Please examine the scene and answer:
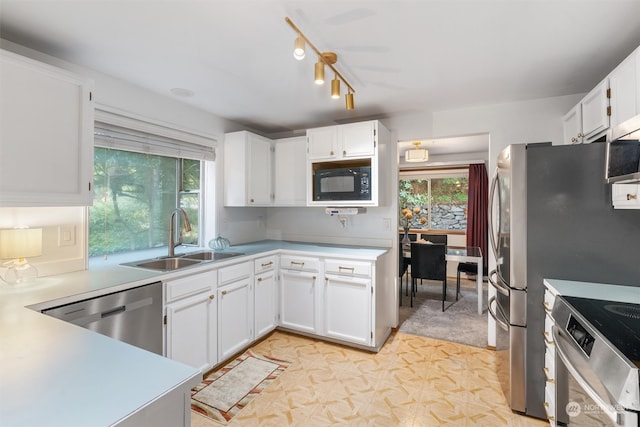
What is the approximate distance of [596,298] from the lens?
1540mm

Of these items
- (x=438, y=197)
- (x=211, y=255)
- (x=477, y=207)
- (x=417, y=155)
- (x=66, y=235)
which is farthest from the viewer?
(x=438, y=197)

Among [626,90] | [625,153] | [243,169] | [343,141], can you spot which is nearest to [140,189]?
[243,169]

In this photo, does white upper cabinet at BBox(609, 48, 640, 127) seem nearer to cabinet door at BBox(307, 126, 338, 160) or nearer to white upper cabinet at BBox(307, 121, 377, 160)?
white upper cabinet at BBox(307, 121, 377, 160)

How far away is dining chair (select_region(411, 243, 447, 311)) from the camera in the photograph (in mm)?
3871

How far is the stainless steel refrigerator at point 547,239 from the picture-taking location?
1751 millimetres

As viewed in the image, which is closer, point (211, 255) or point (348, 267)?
point (348, 267)

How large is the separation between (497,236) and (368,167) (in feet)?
4.04

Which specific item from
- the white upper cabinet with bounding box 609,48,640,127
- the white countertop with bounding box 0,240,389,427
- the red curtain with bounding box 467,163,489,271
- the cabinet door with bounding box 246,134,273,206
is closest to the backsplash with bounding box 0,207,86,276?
the white countertop with bounding box 0,240,389,427

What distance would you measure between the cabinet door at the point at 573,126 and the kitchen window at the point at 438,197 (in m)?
3.33

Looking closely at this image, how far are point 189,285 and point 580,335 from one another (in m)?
2.22

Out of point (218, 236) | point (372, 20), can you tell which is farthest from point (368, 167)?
point (218, 236)

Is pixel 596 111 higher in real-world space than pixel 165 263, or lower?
higher

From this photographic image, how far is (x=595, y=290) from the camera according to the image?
5.45 ft

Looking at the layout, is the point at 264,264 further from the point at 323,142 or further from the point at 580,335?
the point at 580,335
